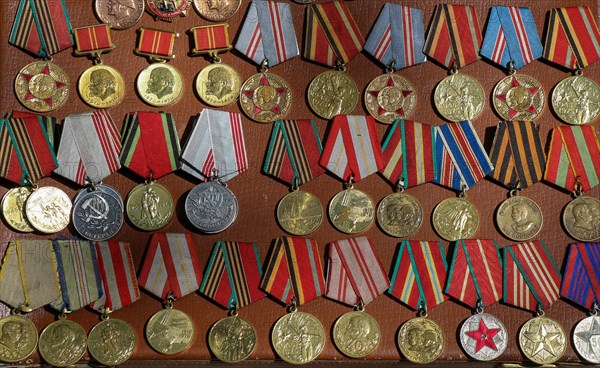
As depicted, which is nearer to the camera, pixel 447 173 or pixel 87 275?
pixel 87 275

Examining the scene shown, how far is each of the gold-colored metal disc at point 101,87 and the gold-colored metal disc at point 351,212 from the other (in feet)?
1.70

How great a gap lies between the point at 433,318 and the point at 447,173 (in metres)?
0.32

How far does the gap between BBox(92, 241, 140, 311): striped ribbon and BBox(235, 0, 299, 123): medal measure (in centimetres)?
41

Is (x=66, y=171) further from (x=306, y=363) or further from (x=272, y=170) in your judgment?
(x=306, y=363)

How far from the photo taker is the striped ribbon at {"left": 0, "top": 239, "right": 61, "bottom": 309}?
1.71 metres

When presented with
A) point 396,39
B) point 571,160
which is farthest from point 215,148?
point 571,160

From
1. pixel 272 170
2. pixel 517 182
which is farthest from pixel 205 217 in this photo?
pixel 517 182

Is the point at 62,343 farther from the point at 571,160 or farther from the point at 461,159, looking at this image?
the point at 571,160

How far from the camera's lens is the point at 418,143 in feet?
6.09

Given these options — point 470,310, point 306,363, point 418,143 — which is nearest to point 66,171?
point 306,363

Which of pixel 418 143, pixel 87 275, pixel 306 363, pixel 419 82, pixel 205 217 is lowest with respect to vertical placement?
A: pixel 306 363

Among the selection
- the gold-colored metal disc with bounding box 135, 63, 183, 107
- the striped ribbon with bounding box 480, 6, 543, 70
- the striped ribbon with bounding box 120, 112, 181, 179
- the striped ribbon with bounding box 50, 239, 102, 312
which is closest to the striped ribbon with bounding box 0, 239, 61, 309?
the striped ribbon with bounding box 50, 239, 102, 312

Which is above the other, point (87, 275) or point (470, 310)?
point (87, 275)

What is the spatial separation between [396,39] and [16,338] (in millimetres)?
1023
